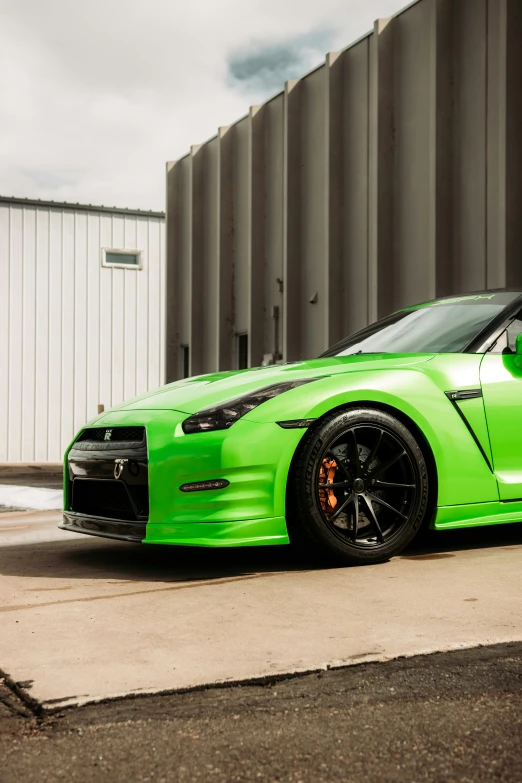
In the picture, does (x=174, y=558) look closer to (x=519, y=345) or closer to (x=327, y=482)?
(x=327, y=482)

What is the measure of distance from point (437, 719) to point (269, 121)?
454 inches

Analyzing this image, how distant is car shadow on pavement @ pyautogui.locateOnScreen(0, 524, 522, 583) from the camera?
4.28 metres

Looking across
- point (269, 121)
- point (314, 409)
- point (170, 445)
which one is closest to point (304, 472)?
point (314, 409)

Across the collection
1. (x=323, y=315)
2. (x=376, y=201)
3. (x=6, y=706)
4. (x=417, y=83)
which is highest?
(x=417, y=83)

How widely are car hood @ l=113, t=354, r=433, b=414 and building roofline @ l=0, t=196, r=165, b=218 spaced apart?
56.6 feet

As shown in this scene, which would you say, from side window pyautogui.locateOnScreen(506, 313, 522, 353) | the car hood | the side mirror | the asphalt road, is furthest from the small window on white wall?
the asphalt road

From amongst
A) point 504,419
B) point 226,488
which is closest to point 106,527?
point 226,488

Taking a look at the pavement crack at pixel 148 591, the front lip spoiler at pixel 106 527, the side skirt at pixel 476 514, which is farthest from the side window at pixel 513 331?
the front lip spoiler at pixel 106 527

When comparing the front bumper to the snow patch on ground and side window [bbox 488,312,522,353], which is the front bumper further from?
the snow patch on ground

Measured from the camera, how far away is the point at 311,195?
11695 mm

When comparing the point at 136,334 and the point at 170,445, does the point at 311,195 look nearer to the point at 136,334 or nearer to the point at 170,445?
the point at 170,445

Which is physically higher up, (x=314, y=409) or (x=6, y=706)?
(x=314, y=409)

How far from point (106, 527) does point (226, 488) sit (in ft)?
2.18

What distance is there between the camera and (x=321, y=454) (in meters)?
4.19
